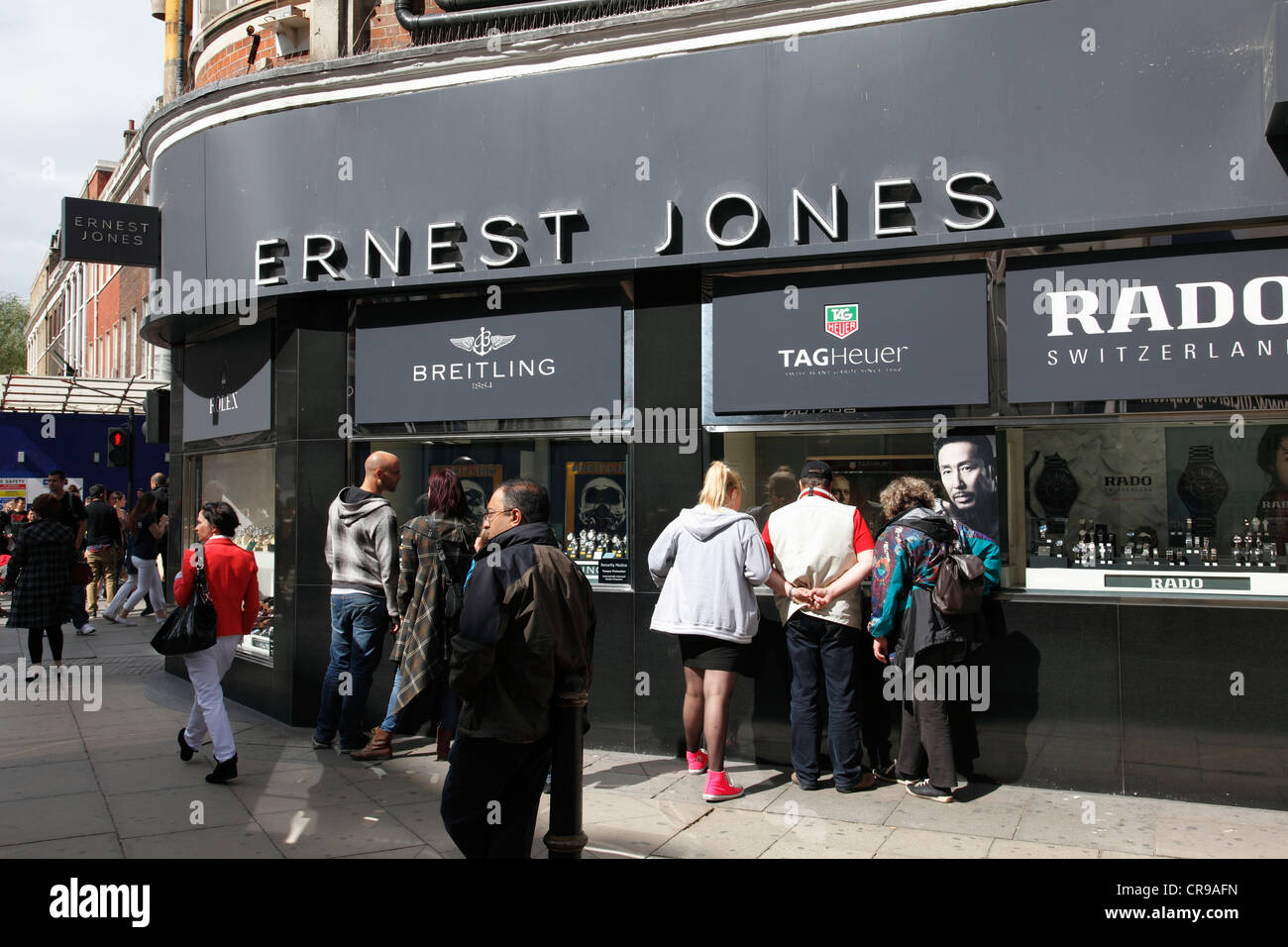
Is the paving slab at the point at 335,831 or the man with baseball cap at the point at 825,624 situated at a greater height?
the man with baseball cap at the point at 825,624

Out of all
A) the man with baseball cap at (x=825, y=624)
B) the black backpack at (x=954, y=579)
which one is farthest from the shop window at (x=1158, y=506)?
the man with baseball cap at (x=825, y=624)

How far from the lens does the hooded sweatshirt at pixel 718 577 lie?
5941mm

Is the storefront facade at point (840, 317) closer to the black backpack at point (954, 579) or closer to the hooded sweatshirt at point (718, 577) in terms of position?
the black backpack at point (954, 579)

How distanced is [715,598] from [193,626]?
3.08 meters

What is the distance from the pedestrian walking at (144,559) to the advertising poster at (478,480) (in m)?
7.59

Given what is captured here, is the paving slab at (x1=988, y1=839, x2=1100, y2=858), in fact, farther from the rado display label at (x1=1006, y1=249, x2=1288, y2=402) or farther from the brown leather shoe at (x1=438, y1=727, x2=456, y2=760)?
the brown leather shoe at (x1=438, y1=727, x2=456, y2=760)

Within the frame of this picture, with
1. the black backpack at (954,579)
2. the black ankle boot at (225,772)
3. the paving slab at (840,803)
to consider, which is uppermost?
the black backpack at (954,579)

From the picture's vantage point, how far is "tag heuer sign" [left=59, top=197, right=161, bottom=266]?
360 inches

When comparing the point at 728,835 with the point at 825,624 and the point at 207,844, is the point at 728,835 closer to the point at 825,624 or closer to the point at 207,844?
the point at 825,624

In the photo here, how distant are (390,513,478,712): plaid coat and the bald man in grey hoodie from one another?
0.22 m

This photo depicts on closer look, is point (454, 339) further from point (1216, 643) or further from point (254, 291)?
point (1216, 643)

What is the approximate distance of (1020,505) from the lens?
6258 millimetres

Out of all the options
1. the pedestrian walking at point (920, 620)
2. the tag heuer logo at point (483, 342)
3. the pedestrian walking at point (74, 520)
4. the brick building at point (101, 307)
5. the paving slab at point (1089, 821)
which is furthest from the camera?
the brick building at point (101, 307)

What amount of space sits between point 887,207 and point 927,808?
3.59 meters
